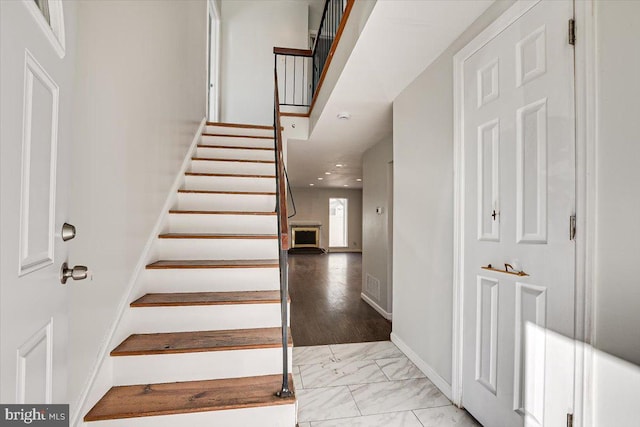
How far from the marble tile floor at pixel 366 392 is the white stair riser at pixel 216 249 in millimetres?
1019

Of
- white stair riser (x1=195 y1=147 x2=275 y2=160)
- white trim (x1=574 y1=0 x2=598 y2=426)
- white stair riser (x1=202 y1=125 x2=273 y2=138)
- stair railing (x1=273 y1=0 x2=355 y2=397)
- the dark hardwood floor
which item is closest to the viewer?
white trim (x1=574 y1=0 x2=598 y2=426)

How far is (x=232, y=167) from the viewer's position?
11.5ft

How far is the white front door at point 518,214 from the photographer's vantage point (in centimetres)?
137

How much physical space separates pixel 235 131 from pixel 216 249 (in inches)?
92.2

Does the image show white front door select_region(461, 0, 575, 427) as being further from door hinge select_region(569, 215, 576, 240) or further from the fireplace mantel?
the fireplace mantel

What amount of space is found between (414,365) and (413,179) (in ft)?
5.18

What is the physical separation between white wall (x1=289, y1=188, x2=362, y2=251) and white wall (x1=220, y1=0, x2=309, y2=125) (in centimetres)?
630

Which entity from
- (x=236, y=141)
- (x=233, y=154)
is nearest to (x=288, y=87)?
(x=236, y=141)

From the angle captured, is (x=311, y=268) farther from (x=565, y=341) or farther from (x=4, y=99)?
(x=4, y=99)

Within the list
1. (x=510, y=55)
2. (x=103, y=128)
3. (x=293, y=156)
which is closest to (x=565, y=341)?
(x=510, y=55)

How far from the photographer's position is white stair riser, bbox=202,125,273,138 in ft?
14.0

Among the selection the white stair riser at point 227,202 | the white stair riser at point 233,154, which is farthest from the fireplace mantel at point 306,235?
the white stair riser at point 227,202

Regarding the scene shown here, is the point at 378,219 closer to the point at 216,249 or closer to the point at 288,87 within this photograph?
the point at 216,249

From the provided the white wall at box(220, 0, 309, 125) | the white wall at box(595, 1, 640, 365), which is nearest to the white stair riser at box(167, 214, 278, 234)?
the white wall at box(595, 1, 640, 365)
